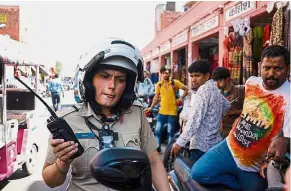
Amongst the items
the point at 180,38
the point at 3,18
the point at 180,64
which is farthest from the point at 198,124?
the point at 3,18

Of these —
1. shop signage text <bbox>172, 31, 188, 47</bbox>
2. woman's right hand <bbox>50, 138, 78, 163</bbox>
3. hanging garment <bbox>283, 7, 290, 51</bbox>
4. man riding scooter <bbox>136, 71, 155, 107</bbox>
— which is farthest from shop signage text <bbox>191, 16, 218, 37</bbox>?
woman's right hand <bbox>50, 138, 78, 163</bbox>

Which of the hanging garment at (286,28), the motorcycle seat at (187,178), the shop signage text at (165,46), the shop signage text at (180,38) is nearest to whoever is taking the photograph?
the motorcycle seat at (187,178)

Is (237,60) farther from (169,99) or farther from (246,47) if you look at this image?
(169,99)

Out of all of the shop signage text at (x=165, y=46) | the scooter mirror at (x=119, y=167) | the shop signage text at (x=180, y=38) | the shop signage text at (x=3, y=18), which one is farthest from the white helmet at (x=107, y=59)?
the shop signage text at (x=3, y=18)

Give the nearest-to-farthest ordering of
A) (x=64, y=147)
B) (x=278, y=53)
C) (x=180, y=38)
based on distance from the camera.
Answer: (x=64, y=147) → (x=278, y=53) → (x=180, y=38)

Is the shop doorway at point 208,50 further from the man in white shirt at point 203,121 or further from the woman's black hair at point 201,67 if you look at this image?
the man in white shirt at point 203,121

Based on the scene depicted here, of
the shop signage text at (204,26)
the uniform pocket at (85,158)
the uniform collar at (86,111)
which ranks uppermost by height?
the shop signage text at (204,26)

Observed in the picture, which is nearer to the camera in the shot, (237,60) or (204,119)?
(204,119)

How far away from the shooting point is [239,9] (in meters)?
7.09

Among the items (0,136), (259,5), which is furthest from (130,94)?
(259,5)

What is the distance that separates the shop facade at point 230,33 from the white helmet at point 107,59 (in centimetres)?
320

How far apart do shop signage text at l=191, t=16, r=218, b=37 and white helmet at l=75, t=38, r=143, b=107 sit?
23.4 feet

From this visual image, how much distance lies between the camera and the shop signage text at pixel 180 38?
39.0 feet

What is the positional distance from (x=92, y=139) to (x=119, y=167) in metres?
0.44
